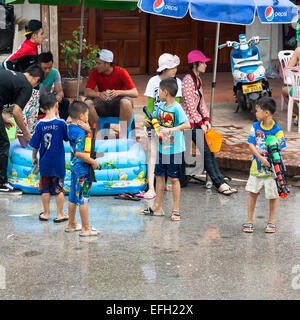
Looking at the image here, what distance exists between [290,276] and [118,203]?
2.74m

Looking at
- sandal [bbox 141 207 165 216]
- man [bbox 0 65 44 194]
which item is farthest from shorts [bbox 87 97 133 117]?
sandal [bbox 141 207 165 216]

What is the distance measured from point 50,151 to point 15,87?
1.24 meters

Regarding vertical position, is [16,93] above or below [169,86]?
below

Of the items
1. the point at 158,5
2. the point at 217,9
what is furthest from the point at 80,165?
the point at 217,9

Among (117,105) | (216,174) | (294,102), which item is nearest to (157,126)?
(216,174)

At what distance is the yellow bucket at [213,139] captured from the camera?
8.72m

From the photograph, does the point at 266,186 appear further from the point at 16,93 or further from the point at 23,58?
the point at 23,58

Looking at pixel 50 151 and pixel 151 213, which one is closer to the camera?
pixel 50 151

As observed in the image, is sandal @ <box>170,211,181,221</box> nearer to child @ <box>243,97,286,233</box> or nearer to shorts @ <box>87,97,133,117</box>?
child @ <box>243,97,286,233</box>

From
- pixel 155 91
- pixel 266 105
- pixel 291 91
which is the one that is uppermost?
pixel 266 105

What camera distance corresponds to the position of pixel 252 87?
11758mm

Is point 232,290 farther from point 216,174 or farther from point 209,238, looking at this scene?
point 216,174

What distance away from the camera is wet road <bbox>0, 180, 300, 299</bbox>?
561cm

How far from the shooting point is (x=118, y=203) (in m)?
8.17
